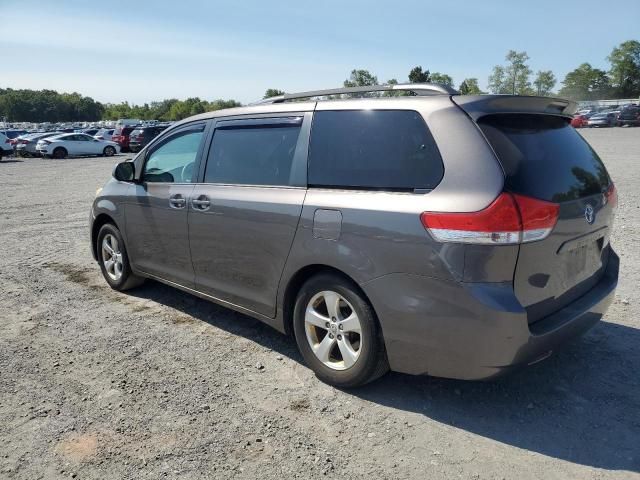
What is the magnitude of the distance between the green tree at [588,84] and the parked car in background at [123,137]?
360ft

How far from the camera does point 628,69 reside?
11200 cm

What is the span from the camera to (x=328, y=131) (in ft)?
11.4

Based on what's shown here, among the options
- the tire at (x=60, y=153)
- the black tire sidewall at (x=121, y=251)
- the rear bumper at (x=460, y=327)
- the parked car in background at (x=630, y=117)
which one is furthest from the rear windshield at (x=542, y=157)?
the parked car in background at (x=630, y=117)

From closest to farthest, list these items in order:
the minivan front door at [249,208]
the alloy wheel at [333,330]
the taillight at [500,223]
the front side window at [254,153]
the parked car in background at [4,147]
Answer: the taillight at [500,223] < the alloy wheel at [333,330] < the minivan front door at [249,208] < the front side window at [254,153] < the parked car in background at [4,147]

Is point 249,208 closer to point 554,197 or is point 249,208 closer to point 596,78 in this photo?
point 554,197

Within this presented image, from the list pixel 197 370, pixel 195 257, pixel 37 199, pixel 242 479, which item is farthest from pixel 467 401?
pixel 37 199

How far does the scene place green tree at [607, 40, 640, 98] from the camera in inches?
4427

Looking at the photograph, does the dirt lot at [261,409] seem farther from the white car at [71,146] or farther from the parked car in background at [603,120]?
the parked car in background at [603,120]

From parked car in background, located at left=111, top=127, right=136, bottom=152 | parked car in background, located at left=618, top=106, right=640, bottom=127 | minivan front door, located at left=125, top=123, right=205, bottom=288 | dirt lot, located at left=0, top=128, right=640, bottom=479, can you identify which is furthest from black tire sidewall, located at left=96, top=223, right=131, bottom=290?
parked car in background, located at left=618, top=106, right=640, bottom=127

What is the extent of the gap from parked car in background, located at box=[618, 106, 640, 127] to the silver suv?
170 feet

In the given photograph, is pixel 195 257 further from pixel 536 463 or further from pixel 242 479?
pixel 536 463

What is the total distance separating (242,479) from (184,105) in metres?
137

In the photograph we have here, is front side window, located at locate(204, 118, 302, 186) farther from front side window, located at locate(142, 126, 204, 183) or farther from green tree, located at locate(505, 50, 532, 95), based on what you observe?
green tree, located at locate(505, 50, 532, 95)

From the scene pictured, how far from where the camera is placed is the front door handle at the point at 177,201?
14.5ft
